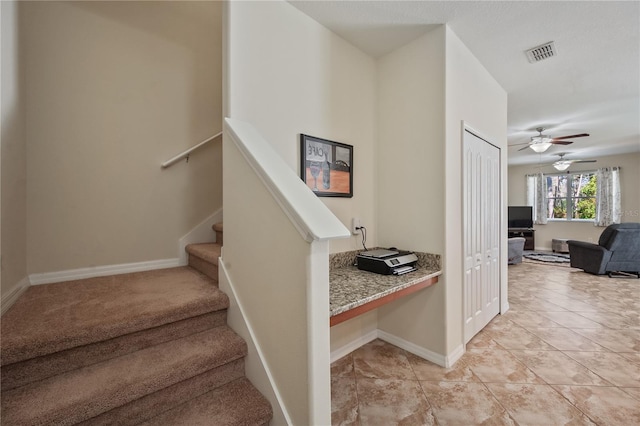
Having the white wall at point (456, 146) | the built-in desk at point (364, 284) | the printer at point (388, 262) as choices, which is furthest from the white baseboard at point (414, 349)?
the printer at point (388, 262)

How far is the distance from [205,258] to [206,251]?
0.12 meters

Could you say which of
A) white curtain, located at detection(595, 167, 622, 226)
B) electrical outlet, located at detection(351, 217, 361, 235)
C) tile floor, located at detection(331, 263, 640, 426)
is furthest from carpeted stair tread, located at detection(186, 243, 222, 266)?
white curtain, located at detection(595, 167, 622, 226)

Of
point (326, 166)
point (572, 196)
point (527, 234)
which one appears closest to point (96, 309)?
point (326, 166)

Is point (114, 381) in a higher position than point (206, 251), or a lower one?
lower

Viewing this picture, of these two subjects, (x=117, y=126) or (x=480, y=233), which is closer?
(x=117, y=126)

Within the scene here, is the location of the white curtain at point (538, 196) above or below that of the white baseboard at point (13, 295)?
above

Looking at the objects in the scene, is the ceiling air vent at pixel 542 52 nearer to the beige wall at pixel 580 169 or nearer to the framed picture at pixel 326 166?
the framed picture at pixel 326 166

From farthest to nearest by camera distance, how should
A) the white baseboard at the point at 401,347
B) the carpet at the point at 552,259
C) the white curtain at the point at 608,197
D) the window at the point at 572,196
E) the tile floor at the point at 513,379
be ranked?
1. the window at the point at 572,196
2. the white curtain at the point at 608,197
3. the carpet at the point at 552,259
4. the white baseboard at the point at 401,347
5. the tile floor at the point at 513,379

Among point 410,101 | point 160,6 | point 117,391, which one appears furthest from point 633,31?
point 117,391

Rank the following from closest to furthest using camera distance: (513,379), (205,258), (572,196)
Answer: (513,379), (205,258), (572,196)

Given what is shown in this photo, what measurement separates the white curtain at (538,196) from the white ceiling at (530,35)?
5030 mm

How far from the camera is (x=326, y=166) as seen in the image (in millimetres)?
2162

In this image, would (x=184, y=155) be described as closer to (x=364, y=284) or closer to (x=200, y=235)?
(x=200, y=235)

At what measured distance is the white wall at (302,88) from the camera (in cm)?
172
